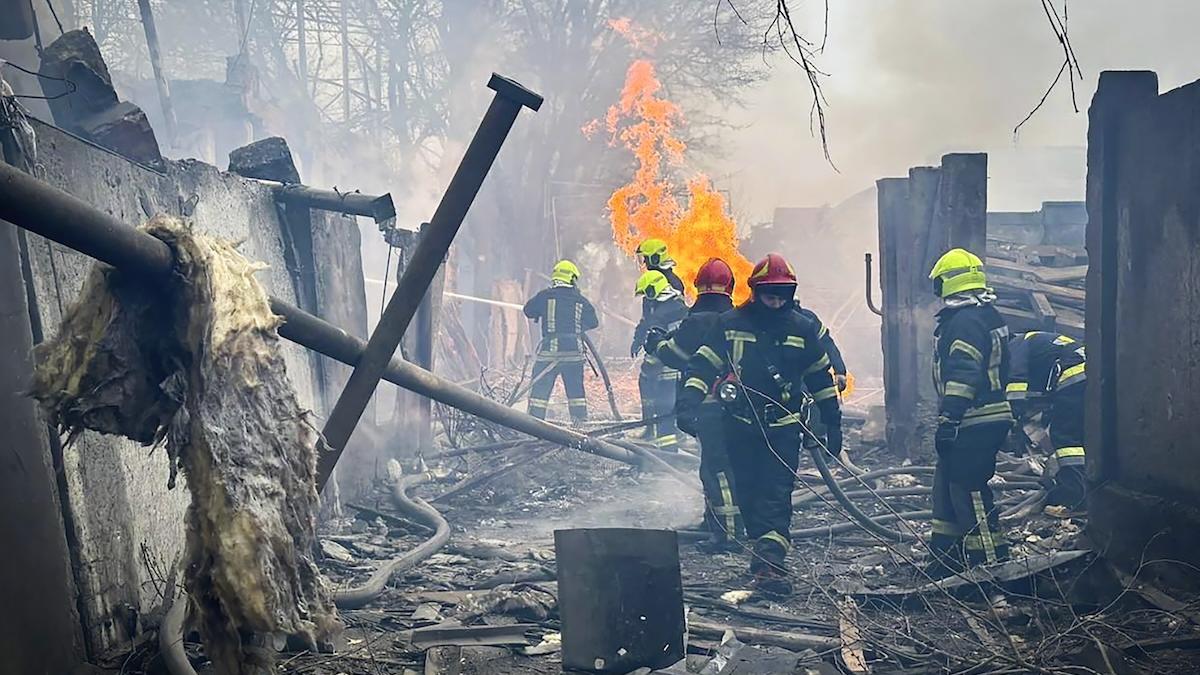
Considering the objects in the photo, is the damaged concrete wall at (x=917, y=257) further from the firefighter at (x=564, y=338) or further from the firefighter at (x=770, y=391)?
the firefighter at (x=564, y=338)

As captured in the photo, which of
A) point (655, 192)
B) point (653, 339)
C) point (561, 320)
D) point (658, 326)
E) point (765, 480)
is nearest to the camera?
point (765, 480)

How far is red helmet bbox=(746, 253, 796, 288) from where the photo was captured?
6.45 meters

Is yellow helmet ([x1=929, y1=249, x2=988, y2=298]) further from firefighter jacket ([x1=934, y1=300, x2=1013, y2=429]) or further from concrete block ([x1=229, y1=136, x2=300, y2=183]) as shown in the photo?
concrete block ([x1=229, y1=136, x2=300, y2=183])

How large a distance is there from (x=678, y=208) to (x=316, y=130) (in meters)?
12.8

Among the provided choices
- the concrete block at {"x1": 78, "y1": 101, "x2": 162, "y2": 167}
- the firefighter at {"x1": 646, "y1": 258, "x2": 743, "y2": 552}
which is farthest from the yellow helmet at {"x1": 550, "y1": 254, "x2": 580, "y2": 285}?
the concrete block at {"x1": 78, "y1": 101, "x2": 162, "y2": 167}

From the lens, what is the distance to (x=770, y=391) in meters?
6.48

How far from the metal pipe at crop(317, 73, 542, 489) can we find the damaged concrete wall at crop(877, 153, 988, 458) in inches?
283

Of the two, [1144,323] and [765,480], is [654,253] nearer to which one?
[765,480]

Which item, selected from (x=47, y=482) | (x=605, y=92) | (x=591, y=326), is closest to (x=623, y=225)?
(x=605, y=92)

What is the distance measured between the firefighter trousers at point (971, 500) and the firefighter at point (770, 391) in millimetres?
804

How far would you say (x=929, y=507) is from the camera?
794 centimetres

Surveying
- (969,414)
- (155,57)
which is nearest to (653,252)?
(969,414)

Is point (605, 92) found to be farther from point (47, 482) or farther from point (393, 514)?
point (47, 482)

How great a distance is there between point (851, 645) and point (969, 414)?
2.13m
